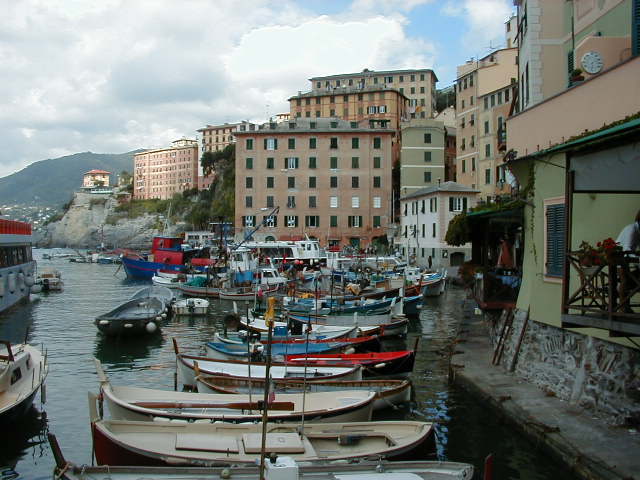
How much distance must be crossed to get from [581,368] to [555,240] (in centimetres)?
335

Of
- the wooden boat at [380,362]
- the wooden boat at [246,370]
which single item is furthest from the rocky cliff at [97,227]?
the wooden boat at [380,362]

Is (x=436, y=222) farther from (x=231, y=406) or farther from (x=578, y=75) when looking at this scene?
(x=231, y=406)

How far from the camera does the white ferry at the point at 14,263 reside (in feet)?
125

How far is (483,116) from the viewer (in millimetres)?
66062

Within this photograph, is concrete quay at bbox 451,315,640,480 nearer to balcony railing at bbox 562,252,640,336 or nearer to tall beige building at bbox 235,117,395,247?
balcony railing at bbox 562,252,640,336

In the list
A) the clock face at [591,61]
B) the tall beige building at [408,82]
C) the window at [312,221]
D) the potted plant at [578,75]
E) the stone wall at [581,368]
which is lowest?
the stone wall at [581,368]

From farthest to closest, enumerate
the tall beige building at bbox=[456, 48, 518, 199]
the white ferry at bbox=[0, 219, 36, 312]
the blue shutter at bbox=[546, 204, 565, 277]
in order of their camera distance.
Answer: the tall beige building at bbox=[456, 48, 518, 199] < the white ferry at bbox=[0, 219, 36, 312] < the blue shutter at bbox=[546, 204, 565, 277]

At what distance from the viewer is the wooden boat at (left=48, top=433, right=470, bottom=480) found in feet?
32.3

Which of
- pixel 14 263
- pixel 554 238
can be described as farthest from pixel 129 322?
pixel 554 238

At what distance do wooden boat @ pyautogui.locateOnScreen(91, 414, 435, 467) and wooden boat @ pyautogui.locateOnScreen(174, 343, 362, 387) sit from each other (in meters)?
5.55

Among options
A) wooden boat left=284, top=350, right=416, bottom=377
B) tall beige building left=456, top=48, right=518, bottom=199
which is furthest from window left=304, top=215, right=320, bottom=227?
wooden boat left=284, top=350, right=416, bottom=377

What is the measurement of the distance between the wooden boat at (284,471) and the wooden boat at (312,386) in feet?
20.7

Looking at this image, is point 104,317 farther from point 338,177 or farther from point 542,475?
point 338,177

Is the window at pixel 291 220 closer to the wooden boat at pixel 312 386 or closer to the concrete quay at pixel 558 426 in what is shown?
the concrete quay at pixel 558 426
